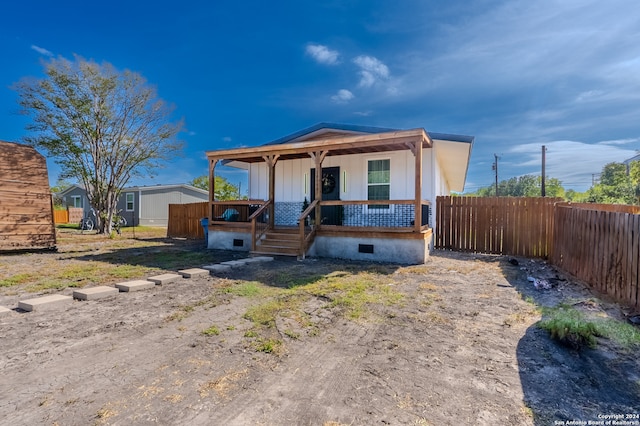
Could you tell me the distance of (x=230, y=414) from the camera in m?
1.85

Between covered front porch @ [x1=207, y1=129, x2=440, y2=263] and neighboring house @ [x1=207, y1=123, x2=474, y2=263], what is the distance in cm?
3

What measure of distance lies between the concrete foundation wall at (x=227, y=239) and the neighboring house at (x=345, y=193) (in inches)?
1.3

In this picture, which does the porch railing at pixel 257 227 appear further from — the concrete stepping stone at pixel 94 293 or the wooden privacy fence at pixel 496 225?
the wooden privacy fence at pixel 496 225

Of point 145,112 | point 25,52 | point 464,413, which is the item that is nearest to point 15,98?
point 25,52

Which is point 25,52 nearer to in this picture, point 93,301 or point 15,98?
point 15,98

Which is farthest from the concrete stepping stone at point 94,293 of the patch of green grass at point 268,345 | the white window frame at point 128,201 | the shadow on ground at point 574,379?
the white window frame at point 128,201

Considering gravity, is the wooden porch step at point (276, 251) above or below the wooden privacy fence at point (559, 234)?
below

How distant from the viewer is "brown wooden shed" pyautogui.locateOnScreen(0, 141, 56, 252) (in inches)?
372

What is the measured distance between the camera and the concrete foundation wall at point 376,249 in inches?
294

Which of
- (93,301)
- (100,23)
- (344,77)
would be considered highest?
(100,23)

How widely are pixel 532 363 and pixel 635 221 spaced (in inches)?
116

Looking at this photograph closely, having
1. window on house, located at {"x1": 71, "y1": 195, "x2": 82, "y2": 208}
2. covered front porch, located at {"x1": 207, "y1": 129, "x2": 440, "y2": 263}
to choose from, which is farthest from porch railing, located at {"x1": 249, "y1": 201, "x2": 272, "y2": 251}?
window on house, located at {"x1": 71, "y1": 195, "x2": 82, "y2": 208}

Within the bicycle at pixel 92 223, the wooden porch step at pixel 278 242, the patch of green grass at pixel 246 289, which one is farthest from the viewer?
the bicycle at pixel 92 223

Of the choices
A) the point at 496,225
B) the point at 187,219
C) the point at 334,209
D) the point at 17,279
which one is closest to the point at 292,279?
the point at 334,209
